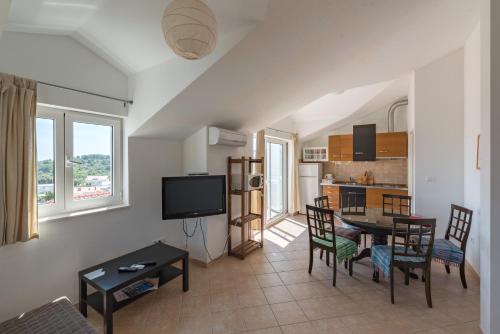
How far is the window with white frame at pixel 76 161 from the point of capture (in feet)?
6.75

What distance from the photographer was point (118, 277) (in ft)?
6.39

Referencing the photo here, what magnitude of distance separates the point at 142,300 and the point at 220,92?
89.9 inches

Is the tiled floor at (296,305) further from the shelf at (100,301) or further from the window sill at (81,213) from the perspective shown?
the window sill at (81,213)

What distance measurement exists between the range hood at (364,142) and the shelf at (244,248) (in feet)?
10.3

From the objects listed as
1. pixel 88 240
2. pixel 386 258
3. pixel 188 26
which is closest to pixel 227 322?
pixel 88 240

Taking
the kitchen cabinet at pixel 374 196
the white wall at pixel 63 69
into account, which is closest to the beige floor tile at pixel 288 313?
the white wall at pixel 63 69

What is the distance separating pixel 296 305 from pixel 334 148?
4.08 metres

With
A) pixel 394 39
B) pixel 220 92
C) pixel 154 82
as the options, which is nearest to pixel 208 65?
pixel 220 92

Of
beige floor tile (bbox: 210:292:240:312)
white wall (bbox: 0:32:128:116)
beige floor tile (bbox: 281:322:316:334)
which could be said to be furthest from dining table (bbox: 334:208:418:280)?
white wall (bbox: 0:32:128:116)

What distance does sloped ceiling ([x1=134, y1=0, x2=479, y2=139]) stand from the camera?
181 centimetres

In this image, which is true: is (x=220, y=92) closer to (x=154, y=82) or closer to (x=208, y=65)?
(x=208, y=65)

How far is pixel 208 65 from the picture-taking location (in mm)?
1965

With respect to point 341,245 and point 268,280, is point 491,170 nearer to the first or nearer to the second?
point 341,245

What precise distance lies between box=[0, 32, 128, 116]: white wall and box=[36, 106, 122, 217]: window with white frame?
0.56 ft
